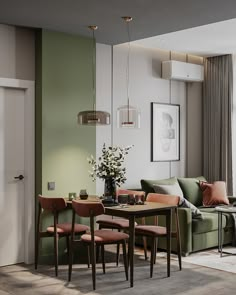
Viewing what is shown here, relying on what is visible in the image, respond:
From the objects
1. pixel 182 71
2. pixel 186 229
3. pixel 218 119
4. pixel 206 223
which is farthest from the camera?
pixel 218 119

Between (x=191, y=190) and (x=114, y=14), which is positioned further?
(x=191, y=190)

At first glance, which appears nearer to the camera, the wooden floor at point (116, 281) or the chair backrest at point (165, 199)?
the wooden floor at point (116, 281)

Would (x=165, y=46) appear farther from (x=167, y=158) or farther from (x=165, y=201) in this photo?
(x=165, y=201)

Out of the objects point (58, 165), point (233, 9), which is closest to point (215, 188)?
point (58, 165)

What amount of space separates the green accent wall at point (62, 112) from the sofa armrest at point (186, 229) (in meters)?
1.17

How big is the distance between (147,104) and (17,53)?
238cm

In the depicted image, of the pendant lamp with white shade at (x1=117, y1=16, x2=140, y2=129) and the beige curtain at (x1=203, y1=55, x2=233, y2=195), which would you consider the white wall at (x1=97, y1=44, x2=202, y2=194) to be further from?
the pendant lamp with white shade at (x1=117, y1=16, x2=140, y2=129)

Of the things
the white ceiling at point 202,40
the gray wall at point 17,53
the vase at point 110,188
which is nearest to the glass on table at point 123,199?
the vase at point 110,188

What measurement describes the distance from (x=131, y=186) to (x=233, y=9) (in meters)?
3.20

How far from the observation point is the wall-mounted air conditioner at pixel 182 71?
24.1 ft

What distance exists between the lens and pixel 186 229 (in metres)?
5.95

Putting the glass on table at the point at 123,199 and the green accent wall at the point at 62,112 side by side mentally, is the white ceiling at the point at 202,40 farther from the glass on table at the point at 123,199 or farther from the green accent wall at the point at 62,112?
the glass on table at the point at 123,199

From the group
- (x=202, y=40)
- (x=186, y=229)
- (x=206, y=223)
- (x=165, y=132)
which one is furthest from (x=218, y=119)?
(x=186, y=229)

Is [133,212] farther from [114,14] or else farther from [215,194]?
[215,194]
